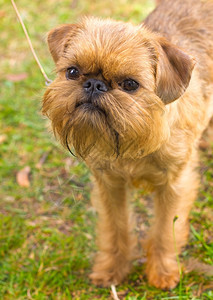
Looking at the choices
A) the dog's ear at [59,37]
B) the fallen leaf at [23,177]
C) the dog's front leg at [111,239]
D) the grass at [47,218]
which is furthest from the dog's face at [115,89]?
the fallen leaf at [23,177]

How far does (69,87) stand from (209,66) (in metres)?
1.65

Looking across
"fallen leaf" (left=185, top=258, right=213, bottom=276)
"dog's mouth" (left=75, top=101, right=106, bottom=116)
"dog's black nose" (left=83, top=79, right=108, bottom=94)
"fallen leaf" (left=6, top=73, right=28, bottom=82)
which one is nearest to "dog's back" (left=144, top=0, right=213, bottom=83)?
"dog's black nose" (left=83, top=79, right=108, bottom=94)

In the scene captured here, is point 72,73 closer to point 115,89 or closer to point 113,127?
point 115,89

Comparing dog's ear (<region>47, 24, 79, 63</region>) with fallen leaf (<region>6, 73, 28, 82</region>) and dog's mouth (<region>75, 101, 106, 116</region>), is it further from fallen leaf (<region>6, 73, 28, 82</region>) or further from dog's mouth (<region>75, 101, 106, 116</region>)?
fallen leaf (<region>6, 73, 28, 82</region>)

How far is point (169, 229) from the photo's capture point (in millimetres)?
3641

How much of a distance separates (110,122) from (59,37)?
3.14ft

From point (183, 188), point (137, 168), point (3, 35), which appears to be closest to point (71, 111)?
point (137, 168)

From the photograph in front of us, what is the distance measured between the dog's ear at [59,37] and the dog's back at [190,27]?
93cm

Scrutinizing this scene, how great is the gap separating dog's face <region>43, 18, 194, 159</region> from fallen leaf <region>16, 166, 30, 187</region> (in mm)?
1945

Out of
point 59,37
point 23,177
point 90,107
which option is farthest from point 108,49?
point 23,177

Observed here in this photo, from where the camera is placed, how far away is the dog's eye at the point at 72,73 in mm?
2822

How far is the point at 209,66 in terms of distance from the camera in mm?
3867

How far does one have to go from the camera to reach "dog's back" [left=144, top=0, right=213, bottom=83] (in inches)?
148

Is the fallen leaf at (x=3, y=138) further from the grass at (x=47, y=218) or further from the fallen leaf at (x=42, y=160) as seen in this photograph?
the fallen leaf at (x=42, y=160)
